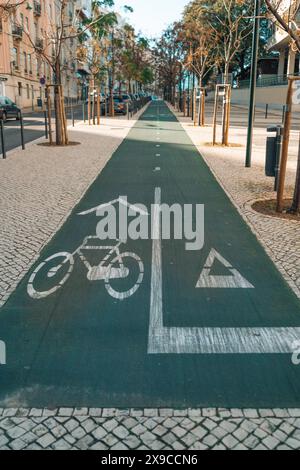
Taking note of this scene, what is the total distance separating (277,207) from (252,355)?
488 centimetres

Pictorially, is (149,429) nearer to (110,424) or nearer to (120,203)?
(110,424)

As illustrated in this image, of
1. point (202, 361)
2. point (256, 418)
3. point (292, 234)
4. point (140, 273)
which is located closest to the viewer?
point (256, 418)

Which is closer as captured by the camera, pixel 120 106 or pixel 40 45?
pixel 120 106

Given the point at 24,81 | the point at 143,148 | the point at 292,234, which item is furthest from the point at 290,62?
the point at 292,234

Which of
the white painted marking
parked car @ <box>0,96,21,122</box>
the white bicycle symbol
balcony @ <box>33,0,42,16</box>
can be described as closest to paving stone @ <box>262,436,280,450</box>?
the white painted marking

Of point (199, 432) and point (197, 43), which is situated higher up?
point (197, 43)

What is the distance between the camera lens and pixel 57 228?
7.48 m

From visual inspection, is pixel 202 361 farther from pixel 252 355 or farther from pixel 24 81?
pixel 24 81

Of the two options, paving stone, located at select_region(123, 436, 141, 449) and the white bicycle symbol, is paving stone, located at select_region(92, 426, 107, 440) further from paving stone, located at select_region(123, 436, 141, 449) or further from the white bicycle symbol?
the white bicycle symbol

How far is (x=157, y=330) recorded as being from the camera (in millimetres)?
4375

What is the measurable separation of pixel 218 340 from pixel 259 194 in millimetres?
6187

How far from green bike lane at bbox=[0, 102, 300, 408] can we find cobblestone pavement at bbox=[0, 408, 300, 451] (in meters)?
0.12

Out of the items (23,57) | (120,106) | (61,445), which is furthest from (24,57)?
(61,445)

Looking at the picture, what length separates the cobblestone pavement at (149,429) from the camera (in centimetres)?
297
